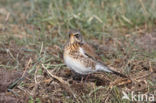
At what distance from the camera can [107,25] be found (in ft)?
27.6

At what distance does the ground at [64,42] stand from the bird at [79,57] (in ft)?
0.86

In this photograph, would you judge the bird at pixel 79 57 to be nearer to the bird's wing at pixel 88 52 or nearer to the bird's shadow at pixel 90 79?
the bird's wing at pixel 88 52

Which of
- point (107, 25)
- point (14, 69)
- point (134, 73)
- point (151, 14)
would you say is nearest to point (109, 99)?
point (134, 73)

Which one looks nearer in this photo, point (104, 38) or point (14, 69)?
point (14, 69)

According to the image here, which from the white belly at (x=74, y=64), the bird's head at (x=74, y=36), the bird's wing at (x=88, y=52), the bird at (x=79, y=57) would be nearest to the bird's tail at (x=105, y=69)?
the bird at (x=79, y=57)

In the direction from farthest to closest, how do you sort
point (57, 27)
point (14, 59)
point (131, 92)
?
point (57, 27)
point (14, 59)
point (131, 92)

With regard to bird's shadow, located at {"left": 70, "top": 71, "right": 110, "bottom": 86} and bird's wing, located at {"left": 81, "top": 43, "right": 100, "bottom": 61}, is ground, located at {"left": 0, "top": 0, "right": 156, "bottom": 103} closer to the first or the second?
bird's shadow, located at {"left": 70, "top": 71, "right": 110, "bottom": 86}

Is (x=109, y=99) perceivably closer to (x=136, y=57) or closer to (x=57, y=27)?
(x=136, y=57)

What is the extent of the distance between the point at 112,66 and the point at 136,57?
0.52 m

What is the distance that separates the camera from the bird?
5.98 m

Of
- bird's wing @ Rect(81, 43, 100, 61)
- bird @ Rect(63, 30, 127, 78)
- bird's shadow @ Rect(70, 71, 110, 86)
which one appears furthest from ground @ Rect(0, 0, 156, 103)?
bird's wing @ Rect(81, 43, 100, 61)

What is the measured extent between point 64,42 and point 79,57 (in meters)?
1.75

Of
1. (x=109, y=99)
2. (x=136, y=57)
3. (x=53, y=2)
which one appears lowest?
(x=109, y=99)

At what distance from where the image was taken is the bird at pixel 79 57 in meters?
5.98
